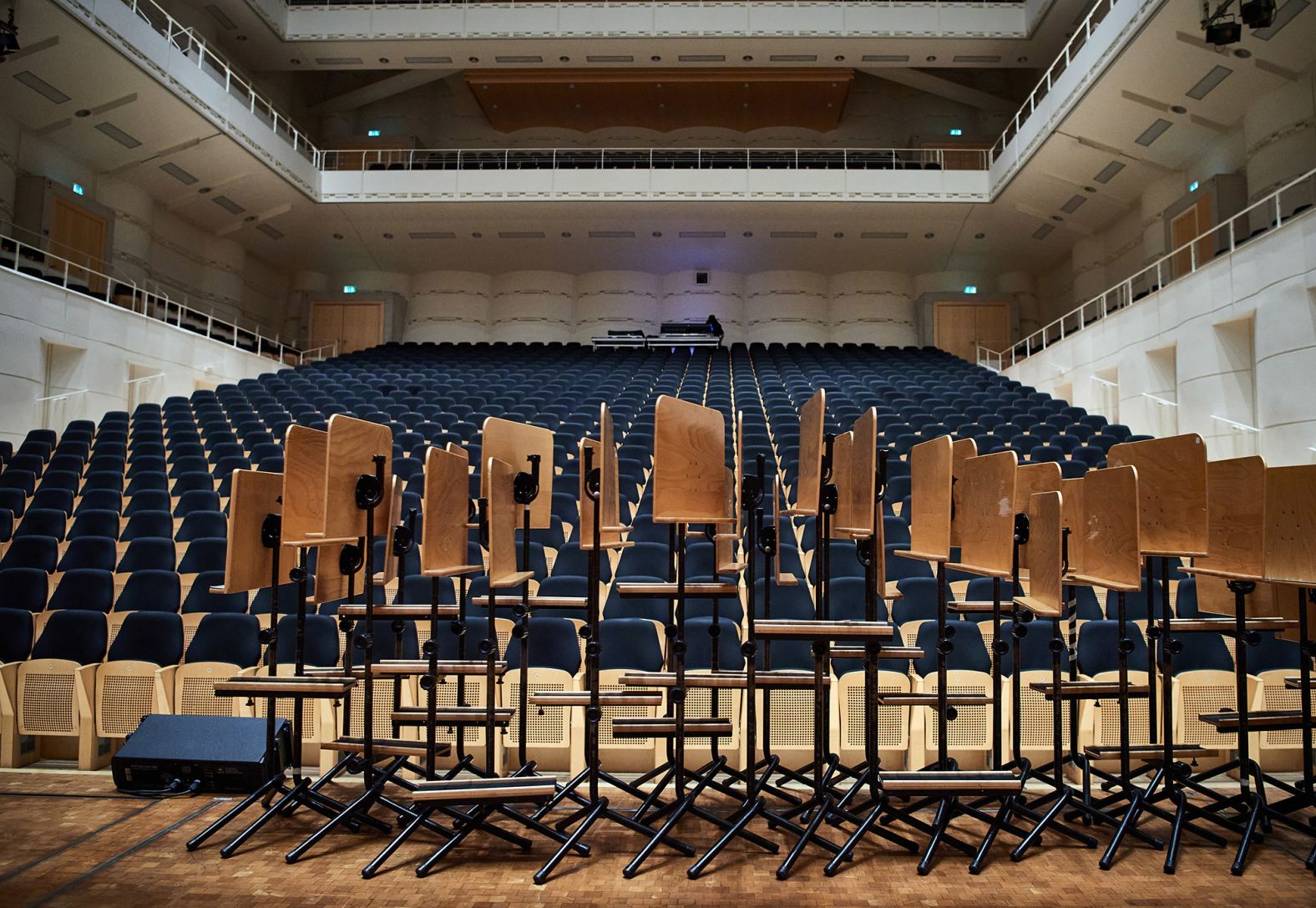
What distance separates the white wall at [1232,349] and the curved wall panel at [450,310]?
9.47 meters

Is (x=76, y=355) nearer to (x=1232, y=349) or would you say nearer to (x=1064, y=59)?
(x=1232, y=349)

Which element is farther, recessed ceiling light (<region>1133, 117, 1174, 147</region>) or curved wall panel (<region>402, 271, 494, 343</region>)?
curved wall panel (<region>402, 271, 494, 343</region>)

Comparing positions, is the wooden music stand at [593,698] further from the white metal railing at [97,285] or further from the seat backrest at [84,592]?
the white metal railing at [97,285]

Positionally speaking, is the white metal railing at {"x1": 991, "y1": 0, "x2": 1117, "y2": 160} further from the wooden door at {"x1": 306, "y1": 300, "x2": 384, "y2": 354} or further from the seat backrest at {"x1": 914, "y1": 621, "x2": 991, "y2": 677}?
Answer: the wooden door at {"x1": 306, "y1": 300, "x2": 384, "y2": 354}

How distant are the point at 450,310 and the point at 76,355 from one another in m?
6.90

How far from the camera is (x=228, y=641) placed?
3.14 m

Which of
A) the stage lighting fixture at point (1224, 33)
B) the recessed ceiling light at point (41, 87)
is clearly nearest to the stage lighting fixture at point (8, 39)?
the recessed ceiling light at point (41, 87)

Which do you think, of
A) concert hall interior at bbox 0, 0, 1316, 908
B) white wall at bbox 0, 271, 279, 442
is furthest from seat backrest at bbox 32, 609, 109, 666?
white wall at bbox 0, 271, 279, 442

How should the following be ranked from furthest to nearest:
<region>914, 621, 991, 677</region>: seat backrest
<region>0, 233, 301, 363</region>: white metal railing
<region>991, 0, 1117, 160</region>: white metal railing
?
<region>991, 0, 1117, 160</region>: white metal railing → <region>0, 233, 301, 363</region>: white metal railing → <region>914, 621, 991, 677</region>: seat backrest

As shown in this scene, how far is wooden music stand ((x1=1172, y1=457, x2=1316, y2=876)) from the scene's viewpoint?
2234 mm

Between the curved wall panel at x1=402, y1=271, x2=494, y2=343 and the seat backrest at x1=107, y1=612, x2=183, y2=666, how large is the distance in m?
11.3

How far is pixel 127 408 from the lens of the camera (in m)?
8.27

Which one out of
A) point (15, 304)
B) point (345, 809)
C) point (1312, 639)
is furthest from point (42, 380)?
point (1312, 639)

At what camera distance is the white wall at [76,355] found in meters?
7.04
